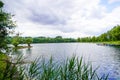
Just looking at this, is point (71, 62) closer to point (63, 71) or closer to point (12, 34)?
point (63, 71)

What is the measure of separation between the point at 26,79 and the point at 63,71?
5.06 feet

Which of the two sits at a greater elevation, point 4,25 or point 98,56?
point 4,25

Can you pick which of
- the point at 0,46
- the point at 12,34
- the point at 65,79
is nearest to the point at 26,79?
the point at 65,79

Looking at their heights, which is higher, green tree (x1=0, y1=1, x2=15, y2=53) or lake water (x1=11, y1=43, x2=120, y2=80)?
green tree (x1=0, y1=1, x2=15, y2=53)

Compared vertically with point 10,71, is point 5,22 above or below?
above

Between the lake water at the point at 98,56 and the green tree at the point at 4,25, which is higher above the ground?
the green tree at the point at 4,25

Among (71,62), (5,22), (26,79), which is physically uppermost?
(5,22)

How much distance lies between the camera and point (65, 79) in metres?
8.61

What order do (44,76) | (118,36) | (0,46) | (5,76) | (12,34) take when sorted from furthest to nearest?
(118,36) < (12,34) < (0,46) < (44,76) < (5,76)

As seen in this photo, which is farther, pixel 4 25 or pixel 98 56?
pixel 98 56

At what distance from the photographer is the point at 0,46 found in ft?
90.6

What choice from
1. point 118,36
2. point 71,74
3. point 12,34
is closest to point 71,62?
point 71,74

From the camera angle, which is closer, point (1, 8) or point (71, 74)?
point (71, 74)

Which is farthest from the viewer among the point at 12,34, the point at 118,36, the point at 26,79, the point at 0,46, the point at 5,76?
the point at 118,36
